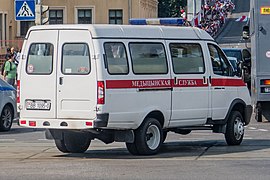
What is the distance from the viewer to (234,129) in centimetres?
1720

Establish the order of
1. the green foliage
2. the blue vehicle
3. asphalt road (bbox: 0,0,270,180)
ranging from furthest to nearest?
the green foliage < the blue vehicle < asphalt road (bbox: 0,0,270,180)

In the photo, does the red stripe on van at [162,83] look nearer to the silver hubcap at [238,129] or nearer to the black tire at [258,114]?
the silver hubcap at [238,129]

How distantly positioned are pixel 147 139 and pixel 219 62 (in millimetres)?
2546

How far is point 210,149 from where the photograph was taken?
16672 millimetres

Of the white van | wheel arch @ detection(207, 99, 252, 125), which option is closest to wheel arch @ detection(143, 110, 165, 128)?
the white van

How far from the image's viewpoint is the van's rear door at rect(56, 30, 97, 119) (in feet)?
47.9

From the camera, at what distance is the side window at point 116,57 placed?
1478 centimetres

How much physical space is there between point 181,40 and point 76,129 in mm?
2878

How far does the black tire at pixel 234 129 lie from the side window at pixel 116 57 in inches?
122

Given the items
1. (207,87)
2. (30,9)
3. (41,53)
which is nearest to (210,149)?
(207,87)

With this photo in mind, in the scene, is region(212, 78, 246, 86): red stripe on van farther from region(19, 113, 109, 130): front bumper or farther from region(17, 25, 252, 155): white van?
region(19, 113, 109, 130): front bumper

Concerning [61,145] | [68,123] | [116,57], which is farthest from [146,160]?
[61,145]

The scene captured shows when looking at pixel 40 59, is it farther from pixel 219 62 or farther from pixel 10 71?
pixel 10 71

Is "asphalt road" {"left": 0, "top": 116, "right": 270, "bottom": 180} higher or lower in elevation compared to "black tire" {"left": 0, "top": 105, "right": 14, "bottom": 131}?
lower
